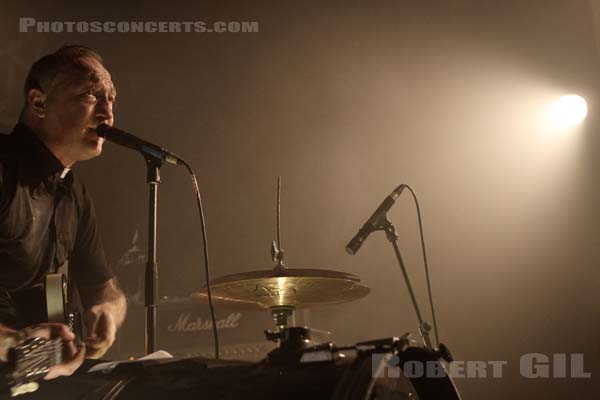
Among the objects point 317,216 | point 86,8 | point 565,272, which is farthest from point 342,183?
point 86,8

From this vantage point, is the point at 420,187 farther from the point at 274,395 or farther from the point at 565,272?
the point at 274,395

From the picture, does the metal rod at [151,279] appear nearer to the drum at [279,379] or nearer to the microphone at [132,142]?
the microphone at [132,142]

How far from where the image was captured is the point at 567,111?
404 centimetres

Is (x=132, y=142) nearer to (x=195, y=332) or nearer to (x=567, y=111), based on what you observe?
(x=195, y=332)

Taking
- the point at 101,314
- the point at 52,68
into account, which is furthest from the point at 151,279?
the point at 52,68

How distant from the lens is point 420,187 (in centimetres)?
407

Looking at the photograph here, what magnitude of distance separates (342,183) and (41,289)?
2677 millimetres

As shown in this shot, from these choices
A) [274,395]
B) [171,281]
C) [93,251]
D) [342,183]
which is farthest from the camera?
[342,183]

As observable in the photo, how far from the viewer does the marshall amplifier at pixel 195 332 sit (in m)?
2.90

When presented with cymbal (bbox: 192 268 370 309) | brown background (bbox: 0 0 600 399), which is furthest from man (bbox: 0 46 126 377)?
brown background (bbox: 0 0 600 399)

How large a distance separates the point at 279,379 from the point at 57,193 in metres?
1.38

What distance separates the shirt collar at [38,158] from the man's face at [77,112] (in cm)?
5

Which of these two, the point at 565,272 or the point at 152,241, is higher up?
the point at 152,241

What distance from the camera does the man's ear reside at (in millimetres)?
1974
